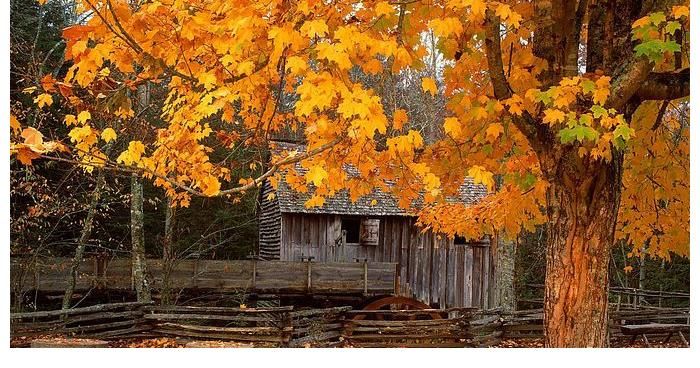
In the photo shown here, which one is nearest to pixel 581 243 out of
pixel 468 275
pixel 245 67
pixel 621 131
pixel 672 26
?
pixel 621 131

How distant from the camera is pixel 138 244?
380 inches

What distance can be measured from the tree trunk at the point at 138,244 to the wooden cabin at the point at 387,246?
8.87 ft

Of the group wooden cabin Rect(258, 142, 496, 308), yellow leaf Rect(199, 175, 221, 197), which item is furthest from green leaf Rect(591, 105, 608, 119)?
wooden cabin Rect(258, 142, 496, 308)

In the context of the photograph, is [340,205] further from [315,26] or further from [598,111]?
[315,26]

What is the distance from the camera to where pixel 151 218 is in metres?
12.3

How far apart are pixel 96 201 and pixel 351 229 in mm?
5102

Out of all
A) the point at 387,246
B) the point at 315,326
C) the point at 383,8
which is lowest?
the point at 315,326

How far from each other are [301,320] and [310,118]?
4601 millimetres

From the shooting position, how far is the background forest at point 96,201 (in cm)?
673

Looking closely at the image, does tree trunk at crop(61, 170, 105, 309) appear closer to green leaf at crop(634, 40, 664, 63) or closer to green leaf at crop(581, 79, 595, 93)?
green leaf at crop(581, 79, 595, 93)

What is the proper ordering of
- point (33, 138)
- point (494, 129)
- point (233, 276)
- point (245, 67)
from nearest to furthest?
point (33, 138) < point (245, 67) < point (494, 129) < point (233, 276)

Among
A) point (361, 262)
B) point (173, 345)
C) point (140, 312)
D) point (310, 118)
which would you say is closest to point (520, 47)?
point (310, 118)

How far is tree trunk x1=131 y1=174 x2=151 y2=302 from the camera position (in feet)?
31.6

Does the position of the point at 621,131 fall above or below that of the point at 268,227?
above
